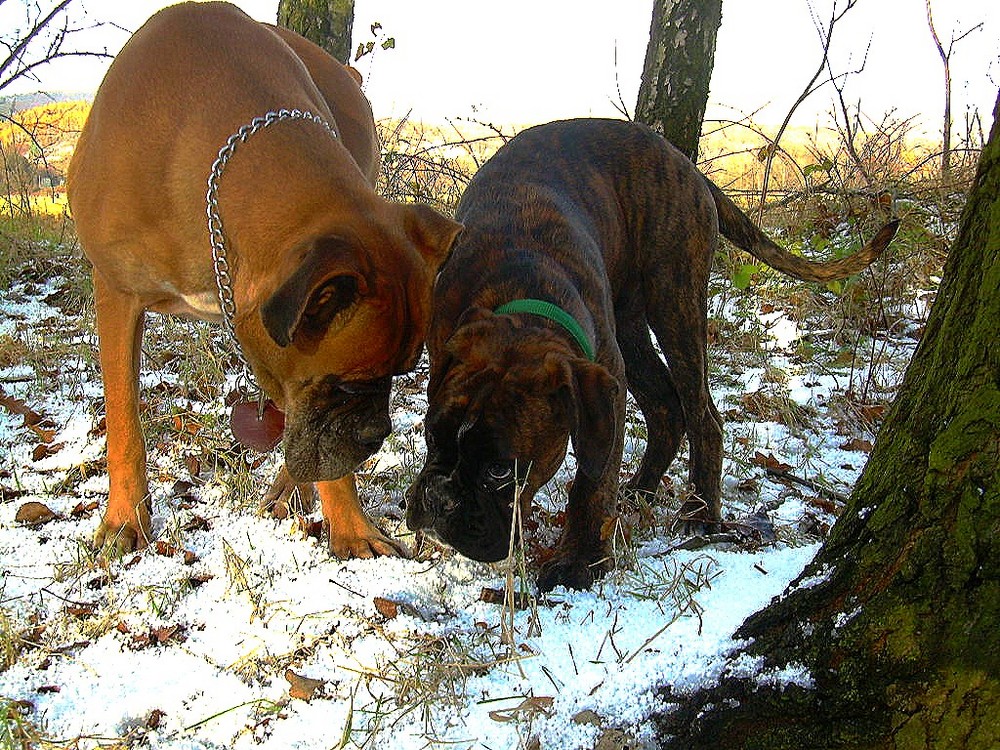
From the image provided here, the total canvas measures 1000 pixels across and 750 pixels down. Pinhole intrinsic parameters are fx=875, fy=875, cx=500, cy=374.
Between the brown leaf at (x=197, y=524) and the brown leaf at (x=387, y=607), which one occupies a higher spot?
the brown leaf at (x=197, y=524)

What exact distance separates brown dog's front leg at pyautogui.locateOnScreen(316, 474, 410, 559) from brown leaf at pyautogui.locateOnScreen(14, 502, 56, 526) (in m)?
1.07

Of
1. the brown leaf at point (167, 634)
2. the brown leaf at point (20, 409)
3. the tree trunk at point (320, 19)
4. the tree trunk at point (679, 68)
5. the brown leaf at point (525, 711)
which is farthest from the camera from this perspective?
the tree trunk at point (320, 19)

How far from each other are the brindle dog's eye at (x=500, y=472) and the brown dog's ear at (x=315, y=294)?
687 mm

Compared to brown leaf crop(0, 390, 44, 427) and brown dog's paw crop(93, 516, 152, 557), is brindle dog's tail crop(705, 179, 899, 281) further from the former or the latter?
brown leaf crop(0, 390, 44, 427)

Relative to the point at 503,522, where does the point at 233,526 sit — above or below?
below

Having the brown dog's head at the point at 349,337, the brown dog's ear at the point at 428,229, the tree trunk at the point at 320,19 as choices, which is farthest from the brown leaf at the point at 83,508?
the tree trunk at the point at 320,19

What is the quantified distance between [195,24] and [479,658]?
97.0 inches

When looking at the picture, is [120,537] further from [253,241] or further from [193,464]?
[253,241]

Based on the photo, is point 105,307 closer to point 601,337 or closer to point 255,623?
point 255,623

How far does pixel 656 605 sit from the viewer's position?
2.82 metres

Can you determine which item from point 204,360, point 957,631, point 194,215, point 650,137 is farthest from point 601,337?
point 204,360

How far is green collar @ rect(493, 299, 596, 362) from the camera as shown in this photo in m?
2.97

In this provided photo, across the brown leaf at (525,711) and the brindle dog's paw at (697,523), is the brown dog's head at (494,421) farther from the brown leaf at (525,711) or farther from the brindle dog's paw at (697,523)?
the brindle dog's paw at (697,523)

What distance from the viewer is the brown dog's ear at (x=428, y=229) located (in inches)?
113
